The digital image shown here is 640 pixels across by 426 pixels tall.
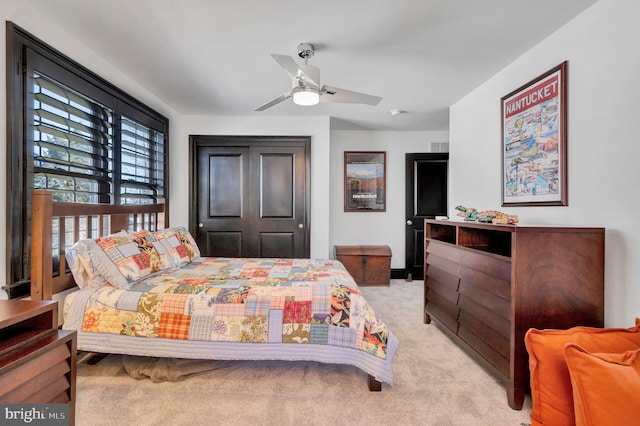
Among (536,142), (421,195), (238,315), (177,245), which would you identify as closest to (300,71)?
(238,315)

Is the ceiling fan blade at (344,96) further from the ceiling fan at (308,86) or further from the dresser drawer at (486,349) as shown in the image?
the dresser drawer at (486,349)

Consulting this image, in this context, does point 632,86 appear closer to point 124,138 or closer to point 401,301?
point 401,301

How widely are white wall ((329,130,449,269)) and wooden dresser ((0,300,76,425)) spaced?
3.63m

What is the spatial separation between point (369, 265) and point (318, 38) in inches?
118

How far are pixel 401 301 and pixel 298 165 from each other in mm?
2217

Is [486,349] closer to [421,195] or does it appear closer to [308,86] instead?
[308,86]

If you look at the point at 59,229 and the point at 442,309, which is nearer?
the point at 59,229

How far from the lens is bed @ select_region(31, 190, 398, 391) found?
177 cm

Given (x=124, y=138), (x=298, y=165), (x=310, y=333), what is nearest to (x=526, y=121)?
(x=310, y=333)

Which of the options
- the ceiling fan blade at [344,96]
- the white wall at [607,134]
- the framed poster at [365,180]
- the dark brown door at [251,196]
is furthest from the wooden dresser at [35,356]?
the framed poster at [365,180]

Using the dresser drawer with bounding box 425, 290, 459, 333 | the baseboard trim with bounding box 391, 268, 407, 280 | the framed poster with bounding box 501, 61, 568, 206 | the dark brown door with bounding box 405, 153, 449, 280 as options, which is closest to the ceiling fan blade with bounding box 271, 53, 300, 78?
the framed poster with bounding box 501, 61, 568, 206

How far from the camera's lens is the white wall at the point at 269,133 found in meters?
3.80

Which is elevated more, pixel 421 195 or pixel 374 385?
pixel 421 195

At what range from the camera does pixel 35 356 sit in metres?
1.10
